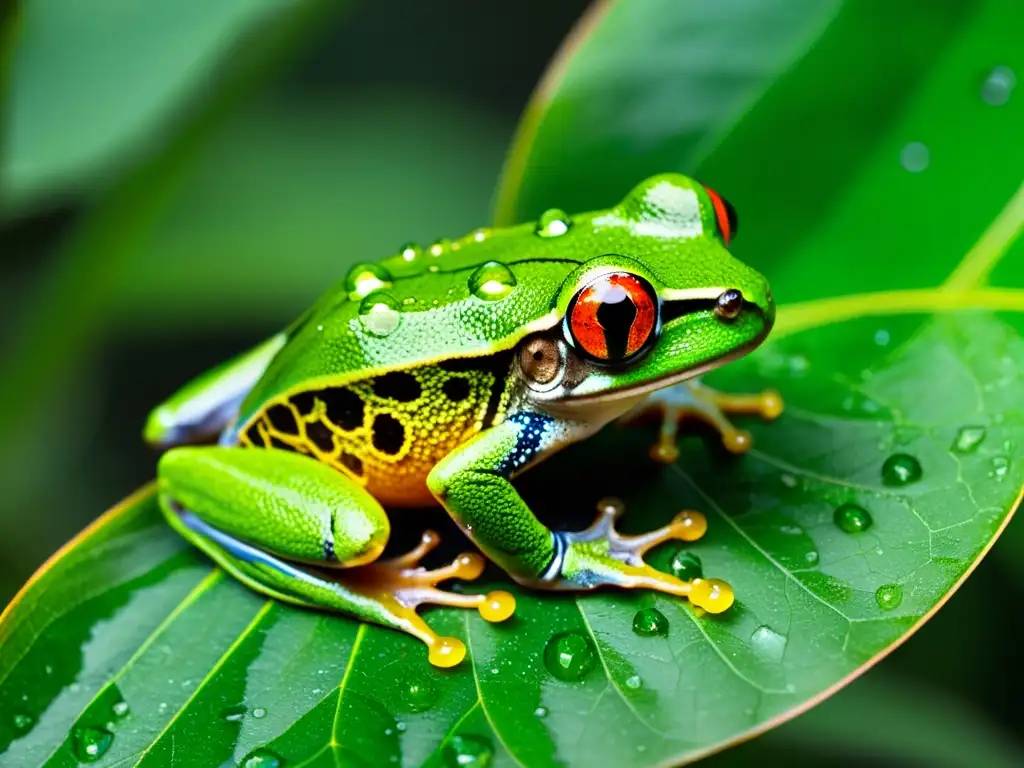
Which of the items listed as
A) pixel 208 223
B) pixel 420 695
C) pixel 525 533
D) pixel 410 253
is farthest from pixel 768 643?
pixel 208 223

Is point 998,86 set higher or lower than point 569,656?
higher

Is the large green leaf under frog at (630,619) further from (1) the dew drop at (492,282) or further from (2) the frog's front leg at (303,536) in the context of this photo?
(1) the dew drop at (492,282)

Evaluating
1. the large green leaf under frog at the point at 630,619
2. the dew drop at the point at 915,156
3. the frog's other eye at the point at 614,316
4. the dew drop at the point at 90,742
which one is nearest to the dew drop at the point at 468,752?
the large green leaf under frog at the point at 630,619

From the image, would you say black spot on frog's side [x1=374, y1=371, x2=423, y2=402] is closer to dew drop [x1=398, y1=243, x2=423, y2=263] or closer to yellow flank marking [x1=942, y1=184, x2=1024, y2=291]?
dew drop [x1=398, y1=243, x2=423, y2=263]

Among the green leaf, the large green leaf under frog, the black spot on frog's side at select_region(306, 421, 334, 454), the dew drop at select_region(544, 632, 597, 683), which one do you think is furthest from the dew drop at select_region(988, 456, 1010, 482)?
the green leaf

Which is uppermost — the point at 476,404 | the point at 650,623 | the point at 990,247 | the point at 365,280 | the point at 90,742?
the point at 990,247

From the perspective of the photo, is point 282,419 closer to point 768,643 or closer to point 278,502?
point 278,502
